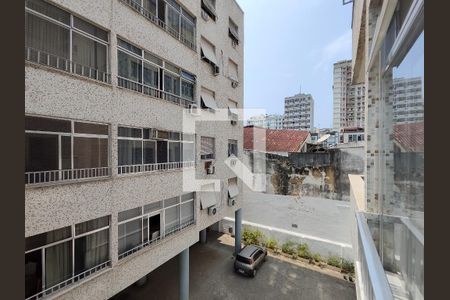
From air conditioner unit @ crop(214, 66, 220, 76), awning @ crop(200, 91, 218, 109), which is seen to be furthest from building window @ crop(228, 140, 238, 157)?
air conditioner unit @ crop(214, 66, 220, 76)

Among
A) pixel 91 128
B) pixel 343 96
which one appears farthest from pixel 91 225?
pixel 343 96

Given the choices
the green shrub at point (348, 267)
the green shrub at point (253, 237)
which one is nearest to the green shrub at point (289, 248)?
the green shrub at point (253, 237)

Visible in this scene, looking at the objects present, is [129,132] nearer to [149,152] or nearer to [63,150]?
[149,152]

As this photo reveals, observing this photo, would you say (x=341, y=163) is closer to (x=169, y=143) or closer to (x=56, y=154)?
(x=169, y=143)

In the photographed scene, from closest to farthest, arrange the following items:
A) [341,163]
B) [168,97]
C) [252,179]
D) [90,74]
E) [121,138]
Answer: [90,74], [121,138], [168,97], [341,163], [252,179]

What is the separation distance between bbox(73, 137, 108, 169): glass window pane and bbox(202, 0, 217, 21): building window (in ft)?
23.4

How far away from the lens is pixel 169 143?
6988mm

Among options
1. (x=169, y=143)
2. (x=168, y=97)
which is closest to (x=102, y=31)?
(x=168, y=97)

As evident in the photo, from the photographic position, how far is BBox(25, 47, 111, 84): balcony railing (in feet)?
12.5

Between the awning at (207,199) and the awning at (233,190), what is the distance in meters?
1.57

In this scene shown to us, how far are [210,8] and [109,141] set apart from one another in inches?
293

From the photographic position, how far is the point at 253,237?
13.2m

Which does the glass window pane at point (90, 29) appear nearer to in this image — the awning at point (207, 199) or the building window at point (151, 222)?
the building window at point (151, 222)

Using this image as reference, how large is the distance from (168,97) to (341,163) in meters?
11.2
